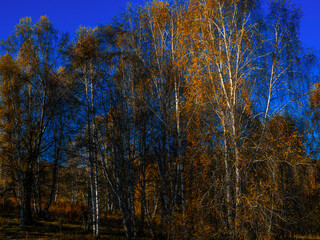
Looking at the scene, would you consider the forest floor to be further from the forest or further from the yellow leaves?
the yellow leaves

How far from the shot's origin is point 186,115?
9469 millimetres

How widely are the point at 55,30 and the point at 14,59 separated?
2778 millimetres

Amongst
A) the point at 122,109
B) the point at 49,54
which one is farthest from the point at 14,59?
the point at 122,109

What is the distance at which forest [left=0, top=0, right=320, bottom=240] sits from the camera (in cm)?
727

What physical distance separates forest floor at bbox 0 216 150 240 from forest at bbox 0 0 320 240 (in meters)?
0.20

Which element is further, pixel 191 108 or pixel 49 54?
pixel 49 54

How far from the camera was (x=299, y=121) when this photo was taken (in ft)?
34.5

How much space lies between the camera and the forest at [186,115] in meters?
7.27

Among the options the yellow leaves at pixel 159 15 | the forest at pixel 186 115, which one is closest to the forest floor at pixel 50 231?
the forest at pixel 186 115

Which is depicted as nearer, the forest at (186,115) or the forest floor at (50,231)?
the forest at (186,115)

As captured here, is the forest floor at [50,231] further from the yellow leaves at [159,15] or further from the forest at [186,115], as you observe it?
the yellow leaves at [159,15]

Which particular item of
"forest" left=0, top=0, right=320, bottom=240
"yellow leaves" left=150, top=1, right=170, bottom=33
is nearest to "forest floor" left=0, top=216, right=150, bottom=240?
"forest" left=0, top=0, right=320, bottom=240

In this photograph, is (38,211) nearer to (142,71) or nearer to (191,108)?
(142,71)

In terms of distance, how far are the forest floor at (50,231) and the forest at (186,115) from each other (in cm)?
20
